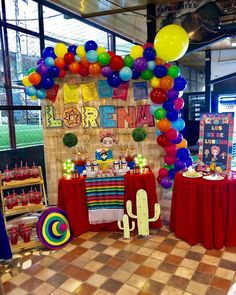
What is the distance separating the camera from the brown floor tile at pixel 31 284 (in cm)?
227

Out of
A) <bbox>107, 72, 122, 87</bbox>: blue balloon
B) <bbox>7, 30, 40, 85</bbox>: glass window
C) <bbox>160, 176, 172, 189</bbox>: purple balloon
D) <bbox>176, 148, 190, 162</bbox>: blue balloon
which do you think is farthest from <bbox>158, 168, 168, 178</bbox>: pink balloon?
<bbox>7, 30, 40, 85</bbox>: glass window

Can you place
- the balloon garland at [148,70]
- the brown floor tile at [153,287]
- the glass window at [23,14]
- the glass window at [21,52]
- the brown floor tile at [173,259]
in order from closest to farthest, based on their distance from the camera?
the brown floor tile at [153,287], the brown floor tile at [173,259], the balloon garland at [148,70], the glass window at [23,14], the glass window at [21,52]

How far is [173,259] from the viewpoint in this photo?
103 inches

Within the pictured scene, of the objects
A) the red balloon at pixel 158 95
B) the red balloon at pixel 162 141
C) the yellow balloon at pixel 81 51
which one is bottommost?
the red balloon at pixel 162 141

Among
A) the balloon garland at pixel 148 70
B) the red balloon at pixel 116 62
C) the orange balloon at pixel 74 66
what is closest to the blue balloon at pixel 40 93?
the balloon garland at pixel 148 70

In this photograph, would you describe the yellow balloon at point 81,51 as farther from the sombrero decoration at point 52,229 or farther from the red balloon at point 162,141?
the sombrero decoration at point 52,229

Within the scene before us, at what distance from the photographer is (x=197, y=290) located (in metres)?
2.14

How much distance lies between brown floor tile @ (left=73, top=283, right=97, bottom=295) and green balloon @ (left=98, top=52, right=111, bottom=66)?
257cm

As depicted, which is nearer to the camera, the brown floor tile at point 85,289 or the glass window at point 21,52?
the brown floor tile at point 85,289

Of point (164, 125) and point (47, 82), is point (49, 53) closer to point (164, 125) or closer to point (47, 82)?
point (47, 82)

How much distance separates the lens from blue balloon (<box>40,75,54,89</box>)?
11.5ft

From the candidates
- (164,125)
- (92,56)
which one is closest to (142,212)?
(164,125)

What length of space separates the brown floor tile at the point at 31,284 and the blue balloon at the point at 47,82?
7.98 ft

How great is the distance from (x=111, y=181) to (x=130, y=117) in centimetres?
111
